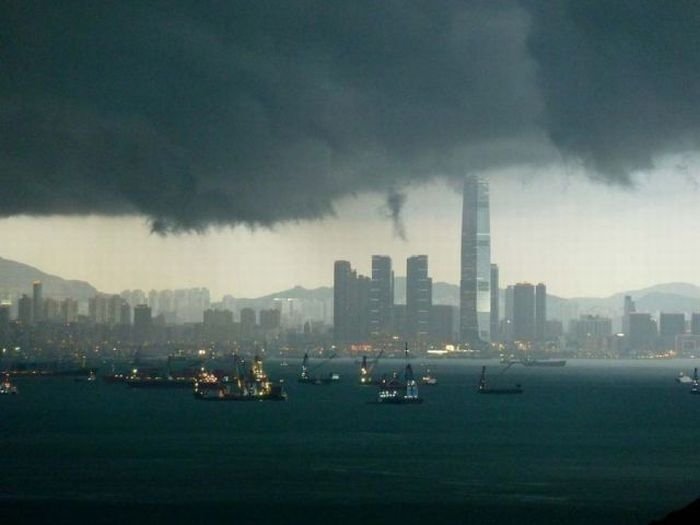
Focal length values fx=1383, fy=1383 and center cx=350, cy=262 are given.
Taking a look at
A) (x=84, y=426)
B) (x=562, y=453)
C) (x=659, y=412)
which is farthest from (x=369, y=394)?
(x=562, y=453)

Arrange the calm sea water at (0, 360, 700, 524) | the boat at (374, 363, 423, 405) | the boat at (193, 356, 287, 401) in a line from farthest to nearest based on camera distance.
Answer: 1. the boat at (193, 356, 287, 401)
2. the boat at (374, 363, 423, 405)
3. the calm sea water at (0, 360, 700, 524)

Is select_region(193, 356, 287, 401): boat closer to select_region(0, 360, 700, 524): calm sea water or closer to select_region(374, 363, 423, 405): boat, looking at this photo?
select_region(374, 363, 423, 405): boat

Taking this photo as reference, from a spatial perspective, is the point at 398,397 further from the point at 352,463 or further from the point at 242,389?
the point at 352,463

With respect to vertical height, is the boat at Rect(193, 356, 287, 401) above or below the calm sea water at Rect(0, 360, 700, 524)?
above

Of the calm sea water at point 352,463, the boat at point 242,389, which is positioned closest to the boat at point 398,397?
the boat at point 242,389

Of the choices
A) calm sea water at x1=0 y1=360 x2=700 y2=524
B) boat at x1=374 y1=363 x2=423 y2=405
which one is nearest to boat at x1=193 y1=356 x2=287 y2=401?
boat at x1=374 y1=363 x2=423 y2=405

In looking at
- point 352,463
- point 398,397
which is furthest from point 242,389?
point 352,463
